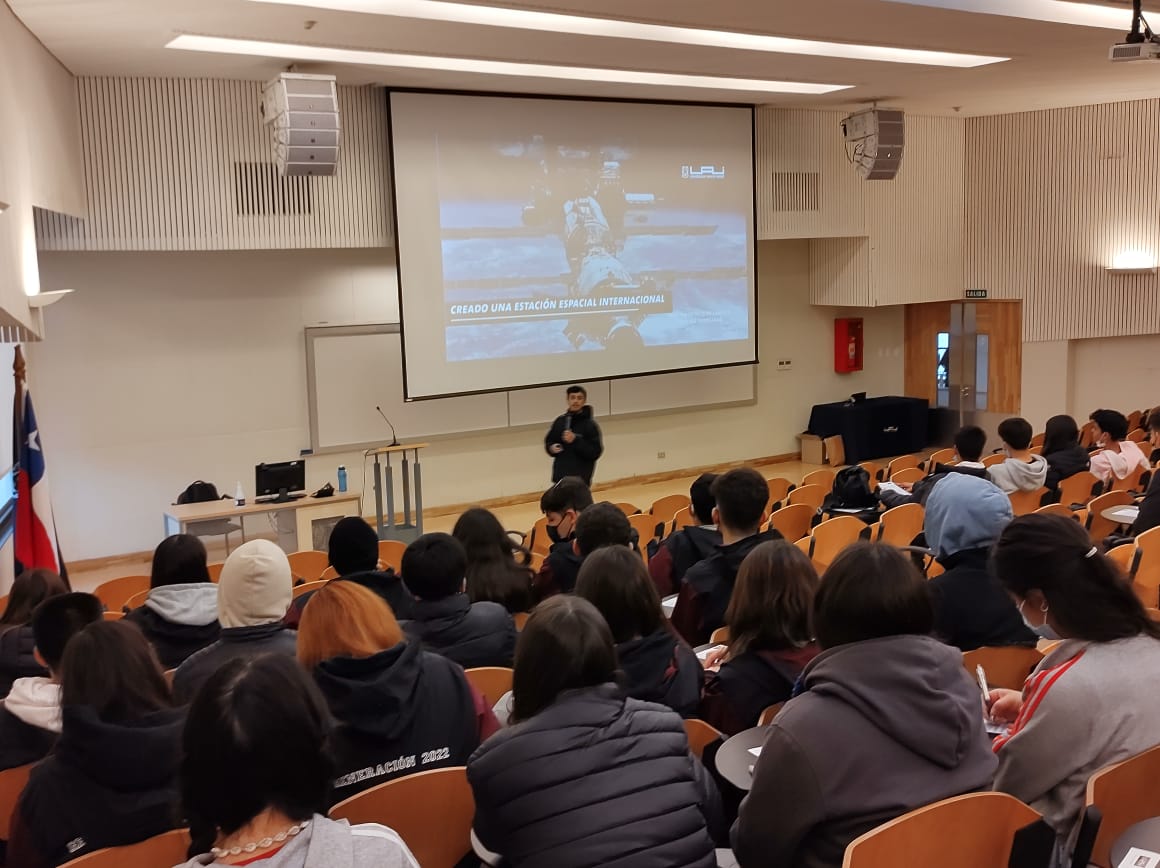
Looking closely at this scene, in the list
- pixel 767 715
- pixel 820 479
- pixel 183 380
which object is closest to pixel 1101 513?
pixel 820 479

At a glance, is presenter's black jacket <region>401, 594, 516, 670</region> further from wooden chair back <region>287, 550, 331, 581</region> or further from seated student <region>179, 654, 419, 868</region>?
wooden chair back <region>287, 550, 331, 581</region>

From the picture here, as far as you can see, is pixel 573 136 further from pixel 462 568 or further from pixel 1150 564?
pixel 462 568

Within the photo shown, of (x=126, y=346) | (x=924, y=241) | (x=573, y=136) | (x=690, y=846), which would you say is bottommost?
(x=690, y=846)

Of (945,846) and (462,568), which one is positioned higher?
(462,568)

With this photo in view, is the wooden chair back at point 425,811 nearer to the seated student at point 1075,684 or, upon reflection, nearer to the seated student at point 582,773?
the seated student at point 582,773

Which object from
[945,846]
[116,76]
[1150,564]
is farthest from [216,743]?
[116,76]

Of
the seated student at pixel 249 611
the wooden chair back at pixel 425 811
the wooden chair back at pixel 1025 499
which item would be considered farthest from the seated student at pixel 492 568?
the wooden chair back at pixel 1025 499

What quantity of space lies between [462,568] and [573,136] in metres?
7.49

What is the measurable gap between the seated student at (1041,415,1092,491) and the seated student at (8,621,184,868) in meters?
6.43

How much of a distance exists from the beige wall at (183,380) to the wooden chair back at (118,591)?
11.8 ft

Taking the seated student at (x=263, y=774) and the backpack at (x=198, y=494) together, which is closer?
the seated student at (x=263, y=774)

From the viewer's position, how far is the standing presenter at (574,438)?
930cm

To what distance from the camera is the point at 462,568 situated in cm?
372

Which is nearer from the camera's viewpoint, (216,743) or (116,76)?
(216,743)
